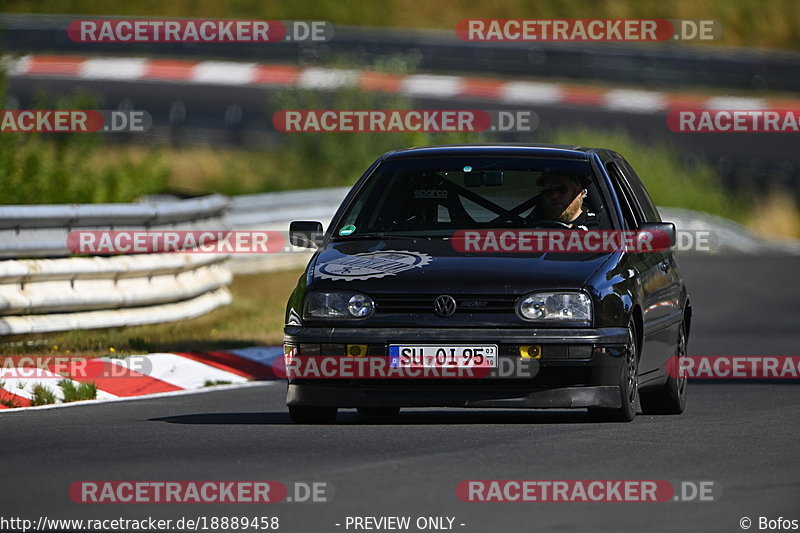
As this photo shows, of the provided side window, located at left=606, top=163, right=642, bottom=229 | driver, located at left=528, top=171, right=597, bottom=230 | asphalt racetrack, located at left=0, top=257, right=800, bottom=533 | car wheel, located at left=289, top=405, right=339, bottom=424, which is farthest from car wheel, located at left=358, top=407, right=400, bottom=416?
side window, located at left=606, top=163, right=642, bottom=229

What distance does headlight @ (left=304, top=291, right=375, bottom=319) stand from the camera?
9422 mm

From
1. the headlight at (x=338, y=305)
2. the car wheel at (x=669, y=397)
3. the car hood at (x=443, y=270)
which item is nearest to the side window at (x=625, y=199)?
the car hood at (x=443, y=270)

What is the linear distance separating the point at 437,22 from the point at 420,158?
1291 inches

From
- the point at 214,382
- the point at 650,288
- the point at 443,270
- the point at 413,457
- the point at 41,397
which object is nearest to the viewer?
the point at 413,457

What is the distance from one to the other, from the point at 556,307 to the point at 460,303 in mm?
490

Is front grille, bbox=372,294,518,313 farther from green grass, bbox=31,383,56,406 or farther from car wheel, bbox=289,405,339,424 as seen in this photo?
green grass, bbox=31,383,56,406

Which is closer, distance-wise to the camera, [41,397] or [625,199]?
[625,199]

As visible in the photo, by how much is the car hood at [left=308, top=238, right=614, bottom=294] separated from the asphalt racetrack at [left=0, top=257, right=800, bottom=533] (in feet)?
2.45

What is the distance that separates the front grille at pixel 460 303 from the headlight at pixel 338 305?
0.08m

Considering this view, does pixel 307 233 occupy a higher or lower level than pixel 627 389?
higher

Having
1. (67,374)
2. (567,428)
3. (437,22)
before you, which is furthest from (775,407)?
(437,22)

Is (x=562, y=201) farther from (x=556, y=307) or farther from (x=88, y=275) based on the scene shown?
(x=88, y=275)

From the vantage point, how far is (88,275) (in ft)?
45.0

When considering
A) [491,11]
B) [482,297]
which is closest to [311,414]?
[482,297]
